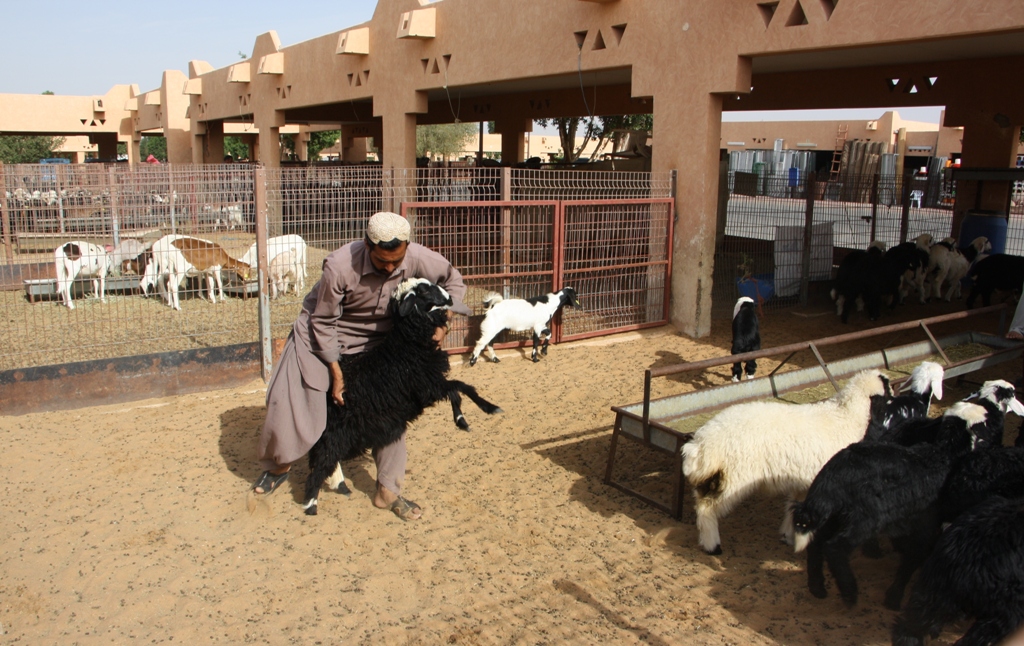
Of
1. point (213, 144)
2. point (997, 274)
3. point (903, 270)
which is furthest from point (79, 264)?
point (213, 144)

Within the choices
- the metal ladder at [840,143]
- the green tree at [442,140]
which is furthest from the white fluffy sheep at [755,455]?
the green tree at [442,140]

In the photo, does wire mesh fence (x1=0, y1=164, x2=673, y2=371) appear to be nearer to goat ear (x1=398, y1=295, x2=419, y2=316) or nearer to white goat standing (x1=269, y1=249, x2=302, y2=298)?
white goat standing (x1=269, y1=249, x2=302, y2=298)

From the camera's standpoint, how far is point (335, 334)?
4508 millimetres

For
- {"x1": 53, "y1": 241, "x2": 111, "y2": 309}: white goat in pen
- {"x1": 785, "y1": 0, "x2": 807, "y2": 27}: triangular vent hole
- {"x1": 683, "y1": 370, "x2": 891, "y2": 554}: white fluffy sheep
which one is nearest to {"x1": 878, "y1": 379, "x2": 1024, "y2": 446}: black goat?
{"x1": 683, "y1": 370, "x2": 891, "y2": 554}: white fluffy sheep

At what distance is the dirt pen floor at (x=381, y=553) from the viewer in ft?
12.2

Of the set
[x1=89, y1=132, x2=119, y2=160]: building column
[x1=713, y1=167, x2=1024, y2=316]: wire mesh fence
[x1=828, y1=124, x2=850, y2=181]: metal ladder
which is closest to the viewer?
[x1=713, y1=167, x2=1024, y2=316]: wire mesh fence

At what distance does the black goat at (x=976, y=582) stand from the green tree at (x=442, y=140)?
4729 centimetres

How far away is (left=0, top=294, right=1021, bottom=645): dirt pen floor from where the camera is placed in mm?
3705

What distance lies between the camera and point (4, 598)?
151 inches

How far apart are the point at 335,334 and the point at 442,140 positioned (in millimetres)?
48267

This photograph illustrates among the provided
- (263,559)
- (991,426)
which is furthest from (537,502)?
(991,426)

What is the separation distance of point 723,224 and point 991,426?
1092cm

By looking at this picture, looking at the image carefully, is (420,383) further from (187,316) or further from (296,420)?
(187,316)

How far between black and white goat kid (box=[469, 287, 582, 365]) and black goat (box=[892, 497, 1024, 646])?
556 centimetres
